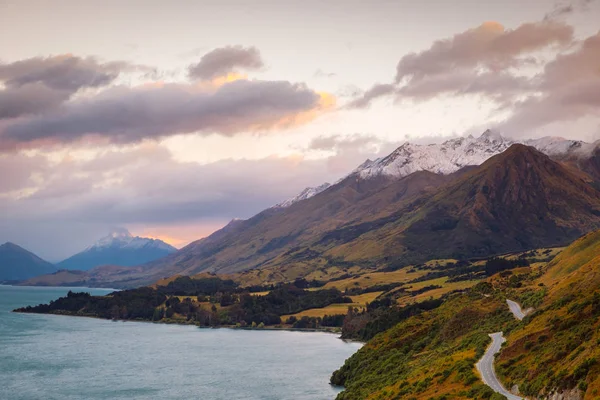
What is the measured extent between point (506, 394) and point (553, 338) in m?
14.9

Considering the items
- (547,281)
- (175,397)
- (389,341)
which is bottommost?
(175,397)

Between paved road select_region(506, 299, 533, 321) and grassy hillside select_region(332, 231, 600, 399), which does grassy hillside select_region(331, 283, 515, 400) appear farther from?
paved road select_region(506, 299, 533, 321)

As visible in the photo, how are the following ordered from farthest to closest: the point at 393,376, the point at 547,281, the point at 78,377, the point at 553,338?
1. the point at 78,377
2. the point at 547,281
3. the point at 393,376
4. the point at 553,338

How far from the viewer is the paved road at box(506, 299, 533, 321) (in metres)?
120

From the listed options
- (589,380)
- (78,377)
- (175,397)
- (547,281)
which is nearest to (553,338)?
(589,380)

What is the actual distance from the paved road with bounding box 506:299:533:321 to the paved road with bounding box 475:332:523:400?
38.7ft

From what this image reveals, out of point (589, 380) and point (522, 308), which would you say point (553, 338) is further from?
point (522, 308)

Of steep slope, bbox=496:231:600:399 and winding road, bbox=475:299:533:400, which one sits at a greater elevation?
steep slope, bbox=496:231:600:399

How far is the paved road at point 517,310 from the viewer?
120 metres

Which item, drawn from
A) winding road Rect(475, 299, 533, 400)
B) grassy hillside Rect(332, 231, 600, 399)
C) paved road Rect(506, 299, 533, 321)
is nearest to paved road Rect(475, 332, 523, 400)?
winding road Rect(475, 299, 533, 400)

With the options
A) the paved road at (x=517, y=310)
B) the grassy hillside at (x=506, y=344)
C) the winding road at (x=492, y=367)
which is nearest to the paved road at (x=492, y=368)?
the winding road at (x=492, y=367)

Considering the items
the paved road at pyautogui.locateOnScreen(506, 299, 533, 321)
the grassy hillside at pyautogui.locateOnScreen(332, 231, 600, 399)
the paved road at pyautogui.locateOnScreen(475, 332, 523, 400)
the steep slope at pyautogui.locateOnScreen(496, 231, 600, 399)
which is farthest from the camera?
the paved road at pyautogui.locateOnScreen(506, 299, 533, 321)

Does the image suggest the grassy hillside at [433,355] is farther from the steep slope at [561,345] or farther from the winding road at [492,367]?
the steep slope at [561,345]

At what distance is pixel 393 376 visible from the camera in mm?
124562
